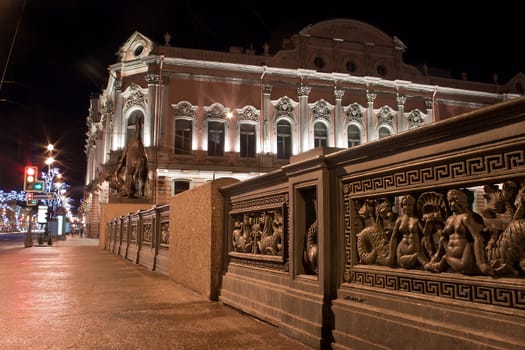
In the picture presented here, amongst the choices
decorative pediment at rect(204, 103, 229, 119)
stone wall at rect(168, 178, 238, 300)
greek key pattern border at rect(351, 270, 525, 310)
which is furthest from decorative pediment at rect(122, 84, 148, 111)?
greek key pattern border at rect(351, 270, 525, 310)

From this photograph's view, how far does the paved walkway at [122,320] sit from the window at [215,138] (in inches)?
1091

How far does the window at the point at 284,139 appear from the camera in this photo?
123 ft

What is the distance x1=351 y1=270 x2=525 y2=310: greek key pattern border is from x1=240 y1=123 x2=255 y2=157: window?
108ft

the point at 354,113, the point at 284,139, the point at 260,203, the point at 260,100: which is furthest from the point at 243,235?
the point at 354,113

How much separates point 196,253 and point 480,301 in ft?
16.6

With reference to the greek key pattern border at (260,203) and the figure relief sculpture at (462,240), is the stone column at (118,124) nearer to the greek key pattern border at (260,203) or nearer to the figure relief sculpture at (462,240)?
the greek key pattern border at (260,203)

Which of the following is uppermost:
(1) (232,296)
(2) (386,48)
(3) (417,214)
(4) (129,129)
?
(2) (386,48)

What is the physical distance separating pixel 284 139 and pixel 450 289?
34963 mm

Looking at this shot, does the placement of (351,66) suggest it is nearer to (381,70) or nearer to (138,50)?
(381,70)

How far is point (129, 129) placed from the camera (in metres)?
35.7

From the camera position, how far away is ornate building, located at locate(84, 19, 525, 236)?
34.9m

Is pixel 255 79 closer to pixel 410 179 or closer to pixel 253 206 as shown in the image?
pixel 253 206

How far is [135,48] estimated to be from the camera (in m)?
36.3

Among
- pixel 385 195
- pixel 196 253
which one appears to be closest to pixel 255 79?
pixel 196 253
